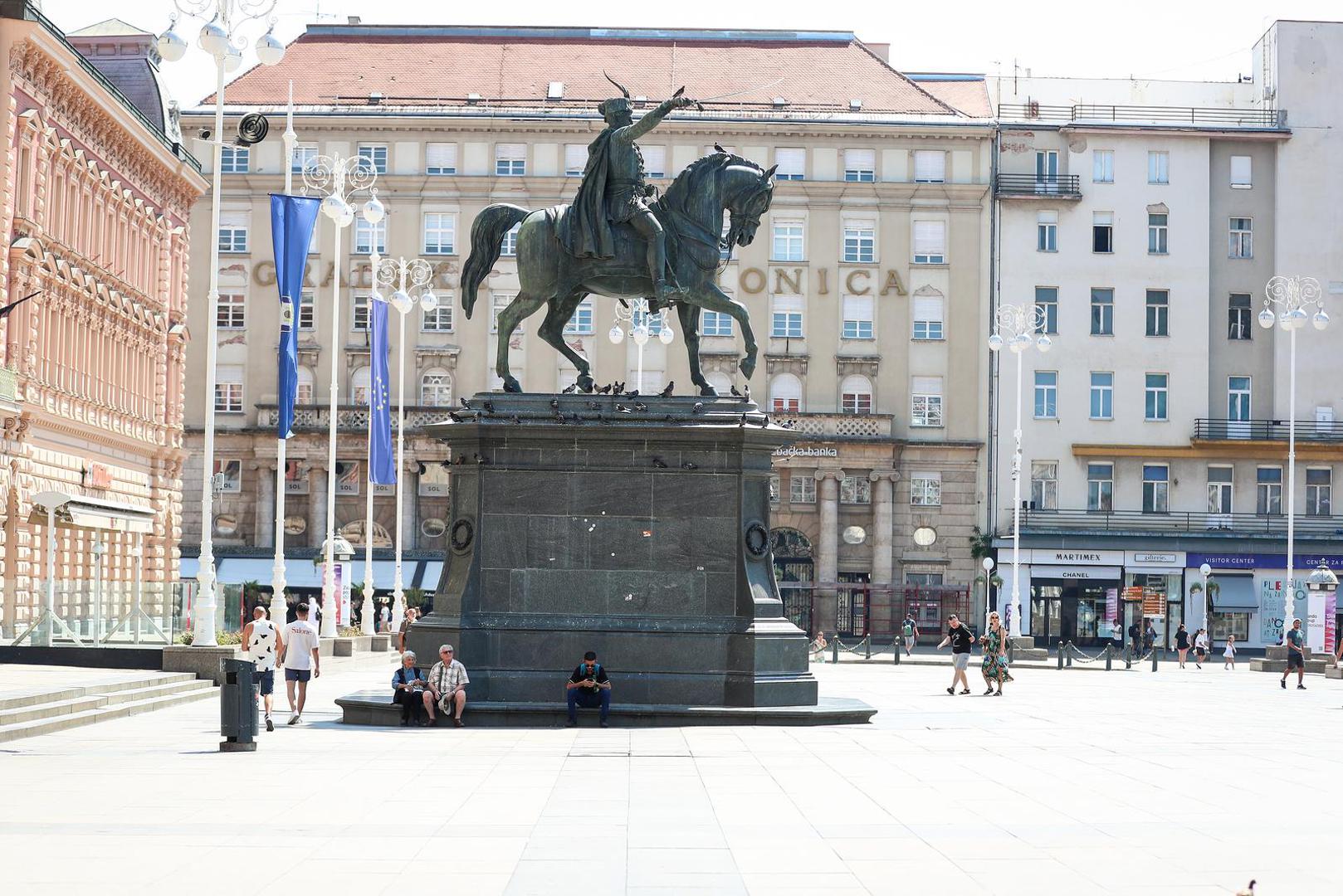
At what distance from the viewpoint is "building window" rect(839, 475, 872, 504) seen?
79875 millimetres

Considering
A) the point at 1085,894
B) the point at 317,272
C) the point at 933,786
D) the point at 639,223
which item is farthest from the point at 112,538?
the point at 1085,894

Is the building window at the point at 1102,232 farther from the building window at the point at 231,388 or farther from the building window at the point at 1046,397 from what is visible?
the building window at the point at 231,388

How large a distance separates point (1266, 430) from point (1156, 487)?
508 cm

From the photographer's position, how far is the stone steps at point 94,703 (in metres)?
23.9

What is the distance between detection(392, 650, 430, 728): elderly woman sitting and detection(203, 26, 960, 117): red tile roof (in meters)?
59.2

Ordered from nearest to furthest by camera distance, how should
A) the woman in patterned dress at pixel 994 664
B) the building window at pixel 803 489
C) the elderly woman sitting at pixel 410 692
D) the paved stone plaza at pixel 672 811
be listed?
the paved stone plaza at pixel 672 811
the elderly woman sitting at pixel 410 692
the woman in patterned dress at pixel 994 664
the building window at pixel 803 489

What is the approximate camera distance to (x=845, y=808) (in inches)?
629

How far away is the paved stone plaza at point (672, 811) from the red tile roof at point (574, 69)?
59.8m

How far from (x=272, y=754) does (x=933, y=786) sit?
24.0 ft

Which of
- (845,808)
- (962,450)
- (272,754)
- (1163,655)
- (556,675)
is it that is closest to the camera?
(845,808)

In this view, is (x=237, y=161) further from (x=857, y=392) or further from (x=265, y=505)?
(x=857, y=392)

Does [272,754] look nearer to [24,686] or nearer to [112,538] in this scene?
[24,686]

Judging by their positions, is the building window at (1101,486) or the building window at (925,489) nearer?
the building window at (925,489)

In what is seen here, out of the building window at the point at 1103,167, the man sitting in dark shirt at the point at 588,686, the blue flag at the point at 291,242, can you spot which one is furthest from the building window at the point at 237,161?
the man sitting in dark shirt at the point at 588,686
